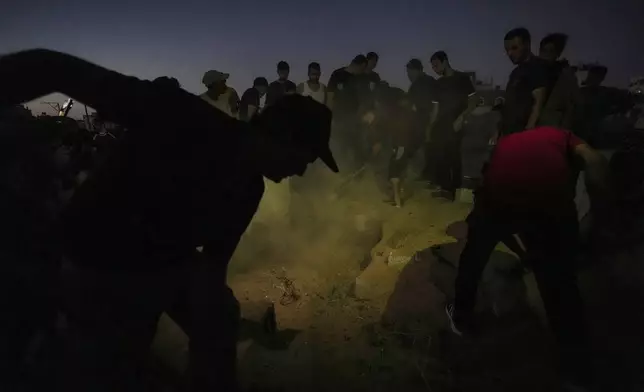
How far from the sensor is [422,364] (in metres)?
1.61

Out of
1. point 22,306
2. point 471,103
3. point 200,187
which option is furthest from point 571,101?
point 22,306

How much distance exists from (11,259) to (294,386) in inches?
36.8

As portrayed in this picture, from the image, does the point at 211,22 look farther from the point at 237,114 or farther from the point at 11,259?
the point at 11,259

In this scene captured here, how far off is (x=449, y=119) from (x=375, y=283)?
0.72m

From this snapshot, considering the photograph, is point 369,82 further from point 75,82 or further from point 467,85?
point 75,82

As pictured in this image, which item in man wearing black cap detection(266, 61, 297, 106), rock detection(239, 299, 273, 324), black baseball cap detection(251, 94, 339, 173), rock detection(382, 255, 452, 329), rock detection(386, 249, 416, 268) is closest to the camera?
black baseball cap detection(251, 94, 339, 173)

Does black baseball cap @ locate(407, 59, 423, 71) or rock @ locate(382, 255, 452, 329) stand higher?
black baseball cap @ locate(407, 59, 423, 71)

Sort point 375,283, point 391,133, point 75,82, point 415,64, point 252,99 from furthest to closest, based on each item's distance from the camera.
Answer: point 375,283
point 391,133
point 415,64
point 252,99
point 75,82

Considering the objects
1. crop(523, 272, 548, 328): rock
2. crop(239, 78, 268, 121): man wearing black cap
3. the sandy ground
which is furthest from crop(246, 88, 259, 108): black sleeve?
crop(523, 272, 548, 328): rock

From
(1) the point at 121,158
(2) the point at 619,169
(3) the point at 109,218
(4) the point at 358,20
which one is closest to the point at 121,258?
(3) the point at 109,218

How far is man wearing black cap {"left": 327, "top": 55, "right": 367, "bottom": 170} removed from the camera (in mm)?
1484

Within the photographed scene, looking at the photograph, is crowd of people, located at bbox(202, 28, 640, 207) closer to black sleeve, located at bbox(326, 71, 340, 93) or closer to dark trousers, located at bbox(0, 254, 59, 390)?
black sleeve, located at bbox(326, 71, 340, 93)

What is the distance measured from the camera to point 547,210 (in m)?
1.48

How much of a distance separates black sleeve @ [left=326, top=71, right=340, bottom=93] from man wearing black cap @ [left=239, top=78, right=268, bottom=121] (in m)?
0.20
